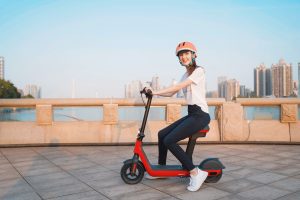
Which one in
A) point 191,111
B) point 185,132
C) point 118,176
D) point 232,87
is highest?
point 232,87

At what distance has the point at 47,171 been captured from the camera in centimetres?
497

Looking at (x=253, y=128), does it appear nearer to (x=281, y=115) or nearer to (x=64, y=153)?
(x=281, y=115)

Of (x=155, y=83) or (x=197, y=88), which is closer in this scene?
(x=197, y=88)

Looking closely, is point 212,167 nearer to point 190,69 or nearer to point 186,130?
point 186,130

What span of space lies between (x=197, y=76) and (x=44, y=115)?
494 cm

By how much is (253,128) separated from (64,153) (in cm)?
466

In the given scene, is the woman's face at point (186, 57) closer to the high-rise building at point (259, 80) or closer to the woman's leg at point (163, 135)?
the woman's leg at point (163, 135)

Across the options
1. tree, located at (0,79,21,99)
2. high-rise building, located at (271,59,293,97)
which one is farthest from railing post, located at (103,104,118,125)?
tree, located at (0,79,21,99)

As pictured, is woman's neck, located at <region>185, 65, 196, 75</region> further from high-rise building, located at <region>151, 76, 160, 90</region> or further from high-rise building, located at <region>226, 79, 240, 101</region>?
high-rise building, located at <region>226, 79, 240, 101</region>

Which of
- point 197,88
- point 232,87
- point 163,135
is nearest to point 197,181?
point 163,135

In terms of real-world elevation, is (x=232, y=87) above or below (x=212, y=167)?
above

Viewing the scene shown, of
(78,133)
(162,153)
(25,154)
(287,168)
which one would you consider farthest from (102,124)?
(287,168)

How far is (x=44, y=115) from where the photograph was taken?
7648 mm

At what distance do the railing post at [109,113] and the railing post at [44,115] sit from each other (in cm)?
133
